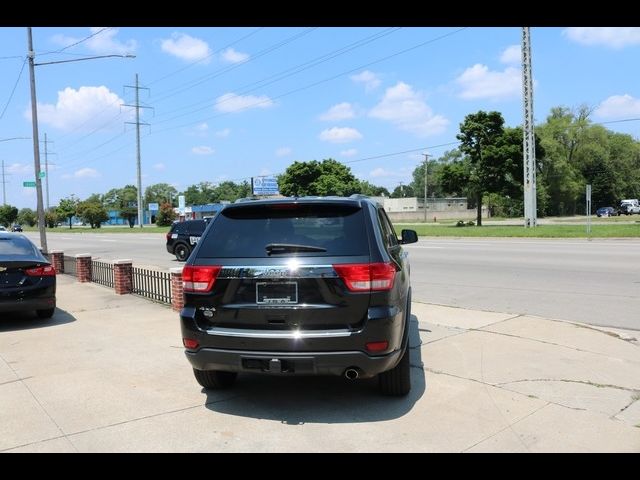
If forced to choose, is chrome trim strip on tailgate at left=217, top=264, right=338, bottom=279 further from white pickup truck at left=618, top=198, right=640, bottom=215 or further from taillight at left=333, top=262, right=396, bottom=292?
white pickup truck at left=618, top=198, right=640, bottom=215

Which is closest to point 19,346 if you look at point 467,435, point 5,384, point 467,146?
point 5,384

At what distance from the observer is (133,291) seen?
37.5ft

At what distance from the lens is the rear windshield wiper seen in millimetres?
4176

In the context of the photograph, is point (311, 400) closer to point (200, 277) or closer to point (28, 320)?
point (200, 277)

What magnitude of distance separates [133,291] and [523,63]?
32.2m

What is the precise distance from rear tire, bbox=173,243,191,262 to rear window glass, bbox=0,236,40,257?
1157cm

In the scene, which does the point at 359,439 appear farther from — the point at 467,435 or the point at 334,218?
the point at 334,218

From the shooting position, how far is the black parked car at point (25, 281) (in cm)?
792

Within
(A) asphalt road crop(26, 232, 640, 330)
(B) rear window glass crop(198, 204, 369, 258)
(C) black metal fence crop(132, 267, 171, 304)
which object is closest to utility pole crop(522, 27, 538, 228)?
(A) asphalt road crop(26, 232, 640, 330)

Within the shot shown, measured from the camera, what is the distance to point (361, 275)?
13.3 feet

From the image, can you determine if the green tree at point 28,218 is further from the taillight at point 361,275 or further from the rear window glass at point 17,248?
the taillight at point 361,275

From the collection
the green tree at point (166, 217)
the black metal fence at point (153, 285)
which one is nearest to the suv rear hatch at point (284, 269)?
the black metal fence at point (153, 285)

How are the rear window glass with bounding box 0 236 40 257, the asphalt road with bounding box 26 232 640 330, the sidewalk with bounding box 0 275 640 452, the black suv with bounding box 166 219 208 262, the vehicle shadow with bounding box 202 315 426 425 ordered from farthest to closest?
1. the black suv with bounding box 166 219 208 262
2. the asphalt road with bounding box 26 232 640 330
3. the rear window glass with bounding box 0 236 40 257
4. the vehicle shadow with bounding box 202 315 426 425
5. the sidewalk with bounding box 0 275 640 452

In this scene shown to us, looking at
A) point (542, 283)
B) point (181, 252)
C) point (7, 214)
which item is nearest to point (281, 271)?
point (542, 283)
